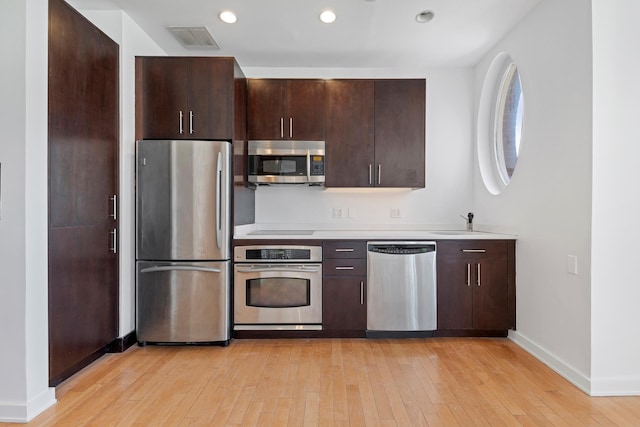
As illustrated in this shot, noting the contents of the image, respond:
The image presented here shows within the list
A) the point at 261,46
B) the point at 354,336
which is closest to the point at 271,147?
the point at 261,46

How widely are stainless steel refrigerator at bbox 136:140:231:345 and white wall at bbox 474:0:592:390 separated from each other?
2.50m

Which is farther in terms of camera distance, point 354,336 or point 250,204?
point 250,204

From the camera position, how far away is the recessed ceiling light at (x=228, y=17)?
120 inches

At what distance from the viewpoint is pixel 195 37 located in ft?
11.4

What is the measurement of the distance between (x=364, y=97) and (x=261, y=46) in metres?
1.11

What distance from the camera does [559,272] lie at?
2.68 metres

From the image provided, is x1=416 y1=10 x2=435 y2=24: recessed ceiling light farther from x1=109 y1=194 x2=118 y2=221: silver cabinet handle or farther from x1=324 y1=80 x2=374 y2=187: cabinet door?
x1=109 y1=194 x2=118 y2=221: silver cabinet handle

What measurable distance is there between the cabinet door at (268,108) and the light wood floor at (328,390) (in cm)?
204

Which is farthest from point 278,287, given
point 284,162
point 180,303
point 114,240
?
point 114,240

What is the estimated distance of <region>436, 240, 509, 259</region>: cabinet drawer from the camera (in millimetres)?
3344
